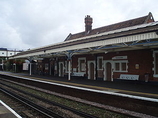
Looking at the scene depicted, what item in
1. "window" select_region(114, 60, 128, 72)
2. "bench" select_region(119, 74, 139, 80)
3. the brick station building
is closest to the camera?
the brick station building

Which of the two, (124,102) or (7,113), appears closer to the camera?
(7,113)

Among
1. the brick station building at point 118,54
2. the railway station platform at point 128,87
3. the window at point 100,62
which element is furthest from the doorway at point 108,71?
the railway station platform at point 128,87

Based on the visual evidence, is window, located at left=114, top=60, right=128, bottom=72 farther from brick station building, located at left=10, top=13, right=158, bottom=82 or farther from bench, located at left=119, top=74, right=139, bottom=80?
bench, located at left=119, top=74, right=139, bottom=80

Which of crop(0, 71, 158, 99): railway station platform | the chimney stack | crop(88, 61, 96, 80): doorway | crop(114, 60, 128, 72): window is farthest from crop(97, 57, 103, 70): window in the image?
the chimney stack

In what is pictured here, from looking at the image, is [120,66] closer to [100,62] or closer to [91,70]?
[100,62]

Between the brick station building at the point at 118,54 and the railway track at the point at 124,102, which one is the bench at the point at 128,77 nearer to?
the brick station building at the point at 118,54

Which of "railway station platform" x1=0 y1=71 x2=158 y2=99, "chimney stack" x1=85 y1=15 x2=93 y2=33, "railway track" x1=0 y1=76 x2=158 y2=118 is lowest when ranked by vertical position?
"railway track" x1=0 y1=76 x2=158 y2=118

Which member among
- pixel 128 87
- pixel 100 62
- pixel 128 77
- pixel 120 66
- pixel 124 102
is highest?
pixel 100 62

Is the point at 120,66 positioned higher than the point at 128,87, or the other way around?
the point at 120,66

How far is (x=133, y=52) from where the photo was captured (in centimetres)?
1262

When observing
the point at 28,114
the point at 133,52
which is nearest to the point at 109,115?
the point at 28,114

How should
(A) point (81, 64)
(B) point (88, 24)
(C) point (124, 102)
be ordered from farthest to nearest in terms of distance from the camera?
(B) point (88, 24) < (A) point (81, 64) < (C) point (124, 102)

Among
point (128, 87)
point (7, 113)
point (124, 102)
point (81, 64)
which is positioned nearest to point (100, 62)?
point (81, 64)

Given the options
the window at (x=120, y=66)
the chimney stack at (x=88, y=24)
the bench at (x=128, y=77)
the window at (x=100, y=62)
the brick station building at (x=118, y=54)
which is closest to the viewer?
the brick station building at (x=118, y=54)
